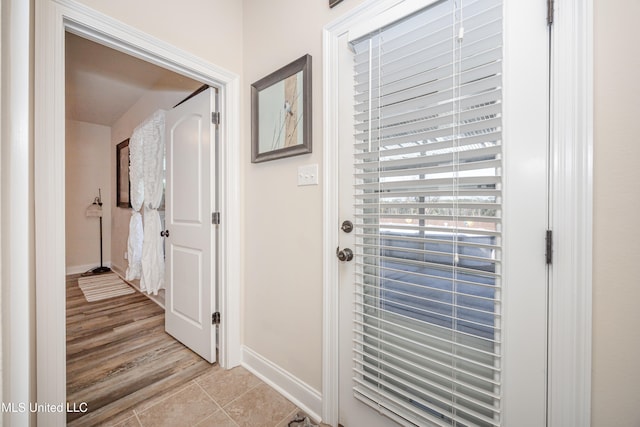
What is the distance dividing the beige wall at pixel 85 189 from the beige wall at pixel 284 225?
4.51 metres

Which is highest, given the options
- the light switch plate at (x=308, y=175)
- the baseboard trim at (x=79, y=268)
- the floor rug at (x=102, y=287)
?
the light switch plate at (x=308, y=175)

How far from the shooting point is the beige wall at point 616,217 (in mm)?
687

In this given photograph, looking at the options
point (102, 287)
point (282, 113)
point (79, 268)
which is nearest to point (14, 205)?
point (282, 113)

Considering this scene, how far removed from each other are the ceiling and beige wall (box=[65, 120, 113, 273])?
0.84 m

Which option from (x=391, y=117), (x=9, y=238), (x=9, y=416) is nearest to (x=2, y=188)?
(x=9, y=238)

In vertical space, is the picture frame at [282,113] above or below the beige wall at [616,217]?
above

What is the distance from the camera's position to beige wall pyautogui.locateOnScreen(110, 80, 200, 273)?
279cm

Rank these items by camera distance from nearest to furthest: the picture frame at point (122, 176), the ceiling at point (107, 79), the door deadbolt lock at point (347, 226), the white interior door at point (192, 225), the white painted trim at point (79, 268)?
the door deadbolt lock at point (347, 226), the white interior door at point (192, 225), the ceiling at point (107, 79), the picture frame at point (122, 176), the white painted trim at point (79, 268)

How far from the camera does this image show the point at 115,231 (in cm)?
459

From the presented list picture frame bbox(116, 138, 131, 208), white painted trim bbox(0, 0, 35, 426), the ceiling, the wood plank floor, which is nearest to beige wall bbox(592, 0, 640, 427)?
white painted trim bbox(0, 0, 35, 426)

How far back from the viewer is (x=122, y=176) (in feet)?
13.8

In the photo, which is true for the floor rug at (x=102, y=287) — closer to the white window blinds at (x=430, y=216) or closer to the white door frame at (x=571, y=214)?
the white window blinds at (x=430, y=216)

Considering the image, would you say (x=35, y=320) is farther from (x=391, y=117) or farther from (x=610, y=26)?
(x=610, y=26)

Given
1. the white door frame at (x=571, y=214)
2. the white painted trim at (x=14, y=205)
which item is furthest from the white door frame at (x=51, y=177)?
the white door frame at (x=571, y=214)
